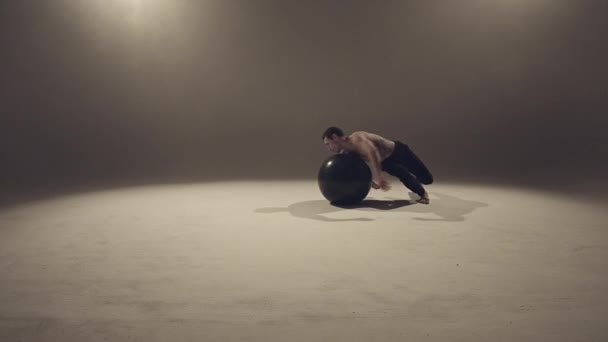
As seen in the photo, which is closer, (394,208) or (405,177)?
(394,208)

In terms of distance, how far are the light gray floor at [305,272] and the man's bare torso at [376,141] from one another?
2.30 ft

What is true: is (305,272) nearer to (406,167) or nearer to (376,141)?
(376,141)

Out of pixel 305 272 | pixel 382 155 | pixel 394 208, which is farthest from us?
Result: pixel 382 155

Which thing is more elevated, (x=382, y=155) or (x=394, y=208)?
(x=382, y=155)

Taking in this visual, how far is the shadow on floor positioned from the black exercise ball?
0.18 meters

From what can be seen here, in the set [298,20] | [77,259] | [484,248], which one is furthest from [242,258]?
[298,20]

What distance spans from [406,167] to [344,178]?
4.16ft

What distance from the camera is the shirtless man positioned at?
6.82m

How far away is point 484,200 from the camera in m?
7.27

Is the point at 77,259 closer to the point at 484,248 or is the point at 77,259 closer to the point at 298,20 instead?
the point at 484,248

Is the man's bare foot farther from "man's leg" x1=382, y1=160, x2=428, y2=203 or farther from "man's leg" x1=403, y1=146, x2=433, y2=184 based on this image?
"man's leg" x1=403, y1=146, x2=433, y2=184

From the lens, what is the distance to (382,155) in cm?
716

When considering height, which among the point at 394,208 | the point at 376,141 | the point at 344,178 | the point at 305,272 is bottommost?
the point at 305,272

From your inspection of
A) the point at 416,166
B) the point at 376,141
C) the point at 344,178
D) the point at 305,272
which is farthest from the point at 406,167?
the point at 305,272
